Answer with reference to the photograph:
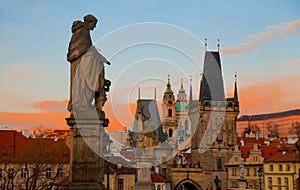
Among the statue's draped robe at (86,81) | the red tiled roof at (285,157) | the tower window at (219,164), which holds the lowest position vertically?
the tower window at (219,164)

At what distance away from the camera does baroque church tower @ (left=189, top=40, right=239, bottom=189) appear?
75.1m

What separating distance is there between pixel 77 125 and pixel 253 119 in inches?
4440

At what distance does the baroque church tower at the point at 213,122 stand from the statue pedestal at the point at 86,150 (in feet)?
214

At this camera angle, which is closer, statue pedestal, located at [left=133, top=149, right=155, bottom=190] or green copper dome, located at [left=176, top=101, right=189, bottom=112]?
statue pedestal, located at [left=133, top=149, right=155, bottom=190]

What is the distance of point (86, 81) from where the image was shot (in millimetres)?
8766

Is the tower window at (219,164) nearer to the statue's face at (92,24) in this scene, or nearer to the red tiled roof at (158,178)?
the red tiled roof at (158,178)

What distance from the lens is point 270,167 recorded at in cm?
5797

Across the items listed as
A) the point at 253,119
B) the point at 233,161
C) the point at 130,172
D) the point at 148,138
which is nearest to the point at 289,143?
the point at 233,161

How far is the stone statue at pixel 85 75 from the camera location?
8742 millimetres

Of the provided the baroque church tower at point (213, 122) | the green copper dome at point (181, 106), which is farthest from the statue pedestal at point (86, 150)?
the green copper dome at point (181, 106)

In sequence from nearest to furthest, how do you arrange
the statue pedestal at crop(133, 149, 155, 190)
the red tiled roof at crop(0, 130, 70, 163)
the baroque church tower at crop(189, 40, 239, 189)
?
the statue pedestal at crop(133, 149, 155, 190)
the red tiled roof at crop(0, 130, 70, 163)
the baroque church tower at crop(189, 40, 239, 189)

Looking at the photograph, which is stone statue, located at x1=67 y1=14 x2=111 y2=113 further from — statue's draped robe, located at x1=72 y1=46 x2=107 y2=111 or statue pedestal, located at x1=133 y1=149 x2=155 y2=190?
statue pedestal, located at x1=133 y1=149 x2=155 y2=190

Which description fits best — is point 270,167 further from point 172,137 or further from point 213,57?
point 172,137

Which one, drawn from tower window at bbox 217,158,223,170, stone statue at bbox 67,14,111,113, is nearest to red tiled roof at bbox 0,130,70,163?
stone statue at bbox 67,14,111,113
